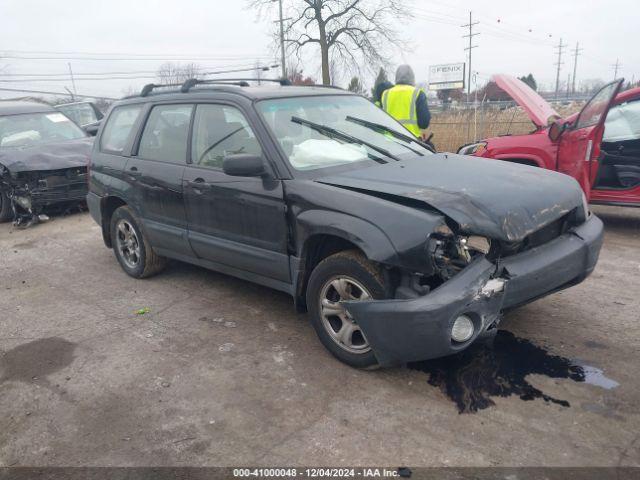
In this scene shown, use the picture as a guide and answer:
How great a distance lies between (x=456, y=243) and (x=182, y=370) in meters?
2.04

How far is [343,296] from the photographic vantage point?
337cm

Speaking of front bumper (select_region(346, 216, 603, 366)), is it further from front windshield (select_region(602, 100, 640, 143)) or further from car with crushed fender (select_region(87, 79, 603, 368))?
front windshield (select_region(602, 100, 640, 143))

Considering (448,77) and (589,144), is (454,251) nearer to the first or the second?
(589,144)

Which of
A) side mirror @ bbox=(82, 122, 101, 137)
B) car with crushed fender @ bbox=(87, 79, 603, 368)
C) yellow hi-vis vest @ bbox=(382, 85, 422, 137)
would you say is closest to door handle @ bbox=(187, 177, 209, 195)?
car with crushed fender @ bbox=(87, 79, 603, 368)

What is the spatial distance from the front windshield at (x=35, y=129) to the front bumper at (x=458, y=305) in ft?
26.4

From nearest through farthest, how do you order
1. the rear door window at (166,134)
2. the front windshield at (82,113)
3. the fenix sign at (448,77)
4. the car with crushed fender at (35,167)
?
1. the rear door window at (166,134)
2. the car with crushed fender at (35,167)
3. the front windshield at (82,113)
4. the fenix sign at (448,77)

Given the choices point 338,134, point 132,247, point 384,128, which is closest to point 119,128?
point 132,247

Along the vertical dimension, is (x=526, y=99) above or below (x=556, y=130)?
above

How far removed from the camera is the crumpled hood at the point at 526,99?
6125 millimetres

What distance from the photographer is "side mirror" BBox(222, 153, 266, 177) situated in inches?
142

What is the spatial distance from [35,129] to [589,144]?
8.81 meters

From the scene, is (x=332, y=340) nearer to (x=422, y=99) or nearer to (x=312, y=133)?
(x=312, y=133)

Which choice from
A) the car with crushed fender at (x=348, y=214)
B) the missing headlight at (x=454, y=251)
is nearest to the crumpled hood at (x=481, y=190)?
the car with crushed fender at (x=348, y=214)

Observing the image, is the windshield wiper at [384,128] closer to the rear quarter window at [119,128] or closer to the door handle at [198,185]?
the door handle at [198,185]
